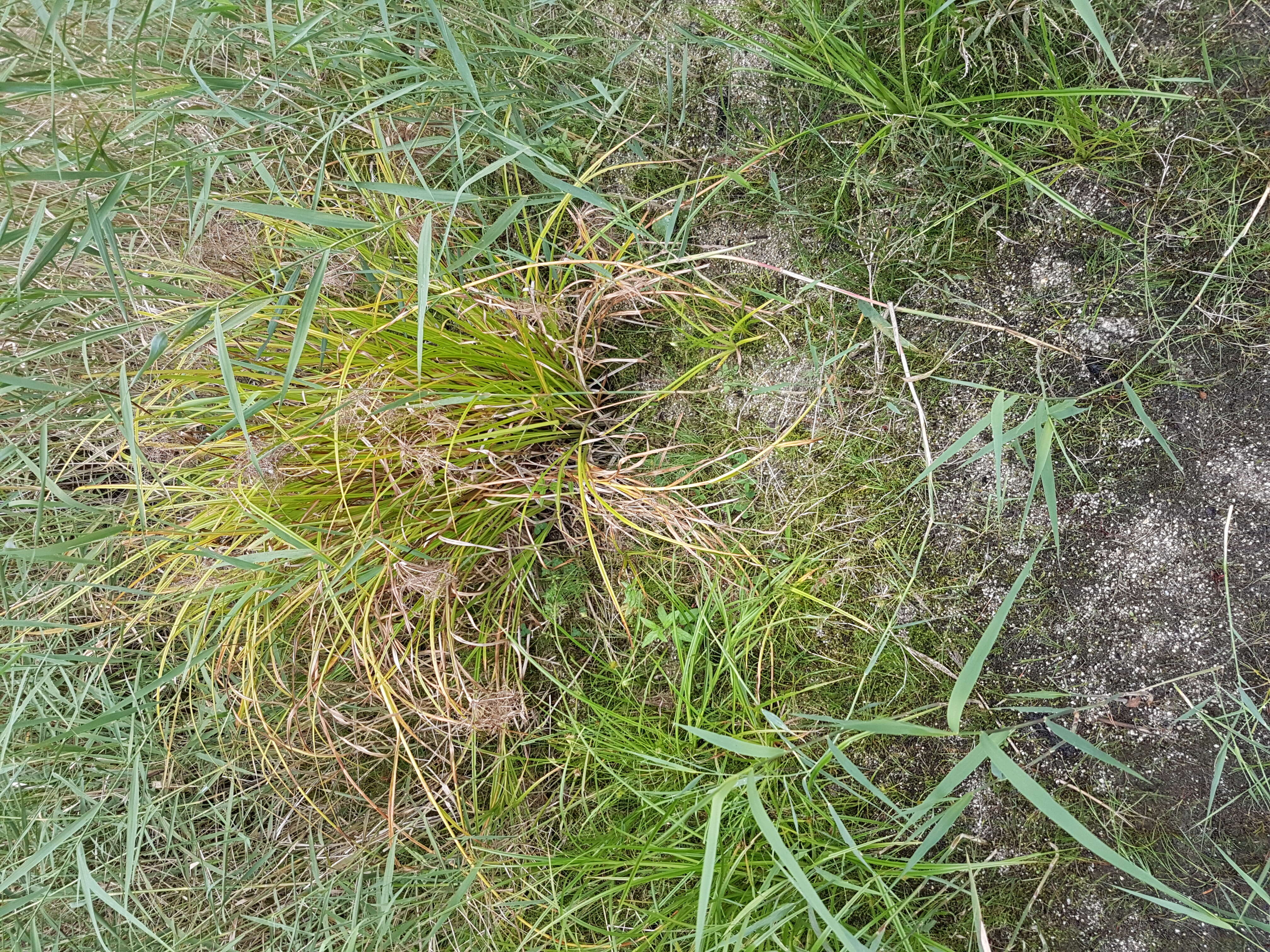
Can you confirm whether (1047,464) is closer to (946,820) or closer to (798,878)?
(946,820)

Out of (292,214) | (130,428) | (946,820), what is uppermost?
(292,214)

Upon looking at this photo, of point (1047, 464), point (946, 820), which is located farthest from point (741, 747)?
point (1047, 464)

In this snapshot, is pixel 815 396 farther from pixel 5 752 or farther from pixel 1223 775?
pixel 5 752

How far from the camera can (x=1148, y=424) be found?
1012mm

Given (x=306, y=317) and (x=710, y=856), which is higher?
(x=306, y=317)

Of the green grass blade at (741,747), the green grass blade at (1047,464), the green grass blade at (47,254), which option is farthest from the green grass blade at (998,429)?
the green grass blade at (47,254)

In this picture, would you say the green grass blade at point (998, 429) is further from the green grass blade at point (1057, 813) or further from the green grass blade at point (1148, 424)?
the green grass blade at point (1057, 813)

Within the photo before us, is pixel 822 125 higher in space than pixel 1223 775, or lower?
higher

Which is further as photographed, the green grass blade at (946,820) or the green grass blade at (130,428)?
the green grass blade at (130,428)

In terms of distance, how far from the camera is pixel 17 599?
1438 mm

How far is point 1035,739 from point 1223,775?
24 cm

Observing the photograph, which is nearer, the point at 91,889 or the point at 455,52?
the point at 455,52

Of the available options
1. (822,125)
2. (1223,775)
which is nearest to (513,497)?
(822,125)

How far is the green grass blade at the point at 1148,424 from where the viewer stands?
3.29 ft
